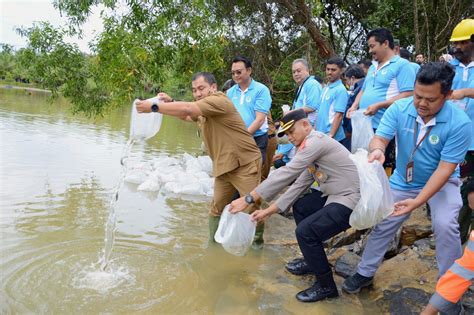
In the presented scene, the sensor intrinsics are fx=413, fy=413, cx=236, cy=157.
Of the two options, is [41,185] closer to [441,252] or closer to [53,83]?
[53,83]

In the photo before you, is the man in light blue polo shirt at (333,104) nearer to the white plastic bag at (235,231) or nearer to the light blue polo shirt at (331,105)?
the light blue polo shirt at (331,105)

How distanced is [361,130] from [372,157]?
0.96 metres

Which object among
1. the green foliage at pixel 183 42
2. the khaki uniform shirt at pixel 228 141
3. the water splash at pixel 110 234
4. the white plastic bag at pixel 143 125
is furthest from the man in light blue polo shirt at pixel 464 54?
the green foliage at pixel 183 42

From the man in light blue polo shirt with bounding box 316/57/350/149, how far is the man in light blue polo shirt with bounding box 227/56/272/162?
662mm

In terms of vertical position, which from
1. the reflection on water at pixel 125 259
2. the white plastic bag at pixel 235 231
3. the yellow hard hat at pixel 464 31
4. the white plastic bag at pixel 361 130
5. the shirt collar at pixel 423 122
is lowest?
the reflection on water at pixel 125 259

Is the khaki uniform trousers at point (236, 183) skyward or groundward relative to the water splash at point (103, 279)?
skyward

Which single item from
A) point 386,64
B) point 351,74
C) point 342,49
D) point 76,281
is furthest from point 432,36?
point 76,281

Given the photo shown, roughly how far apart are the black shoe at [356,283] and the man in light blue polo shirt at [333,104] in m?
1.80

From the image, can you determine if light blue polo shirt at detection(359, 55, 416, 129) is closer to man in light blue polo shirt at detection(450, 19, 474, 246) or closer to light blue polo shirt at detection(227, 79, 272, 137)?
man in light blue polo shirt at detection(450, 19, 474, 246)

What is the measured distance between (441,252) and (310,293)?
997 millimetres

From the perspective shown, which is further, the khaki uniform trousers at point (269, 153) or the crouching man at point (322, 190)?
the khaki uniform trousers at point (269, 153)

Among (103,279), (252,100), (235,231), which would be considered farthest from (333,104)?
(103,279)

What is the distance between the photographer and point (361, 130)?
12.7ft

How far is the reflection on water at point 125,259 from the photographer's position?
309 centimetres
